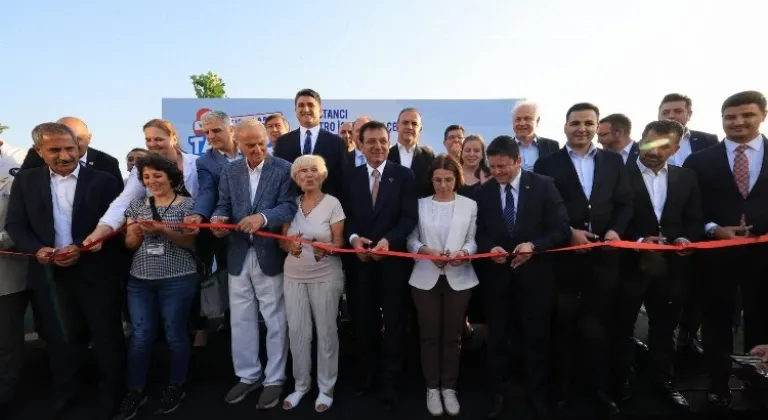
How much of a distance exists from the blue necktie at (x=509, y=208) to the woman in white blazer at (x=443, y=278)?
235 millimetres

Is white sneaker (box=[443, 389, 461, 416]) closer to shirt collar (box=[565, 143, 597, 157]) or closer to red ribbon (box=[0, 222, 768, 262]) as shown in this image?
red ribbon (box=[0, 222, 768, 262])

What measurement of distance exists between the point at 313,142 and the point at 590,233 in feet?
8.29

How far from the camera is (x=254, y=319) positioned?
338 cm

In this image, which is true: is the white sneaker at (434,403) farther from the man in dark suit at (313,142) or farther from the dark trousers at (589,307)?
the man in dark suit at (313,142)

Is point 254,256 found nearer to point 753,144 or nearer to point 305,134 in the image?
point 305,134

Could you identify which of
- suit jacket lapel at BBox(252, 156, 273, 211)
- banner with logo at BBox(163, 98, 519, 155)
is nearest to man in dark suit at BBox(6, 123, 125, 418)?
suit jacket lapel at BBox(252, 156, 273, 211)

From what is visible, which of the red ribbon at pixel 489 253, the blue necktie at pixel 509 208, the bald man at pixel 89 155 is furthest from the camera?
the bald man at pixel 89 155

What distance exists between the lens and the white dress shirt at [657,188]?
3.26 metres

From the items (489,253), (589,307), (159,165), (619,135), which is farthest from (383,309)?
(619,135)

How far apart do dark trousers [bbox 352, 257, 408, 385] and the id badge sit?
1.48 m

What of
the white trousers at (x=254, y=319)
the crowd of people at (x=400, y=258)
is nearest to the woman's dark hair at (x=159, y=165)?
the crowd of people at (x=400, y=258)

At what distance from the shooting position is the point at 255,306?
11.1 ft

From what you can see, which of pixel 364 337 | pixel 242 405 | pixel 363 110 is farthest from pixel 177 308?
pixel 363 110

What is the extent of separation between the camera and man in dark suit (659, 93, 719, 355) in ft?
13.7
